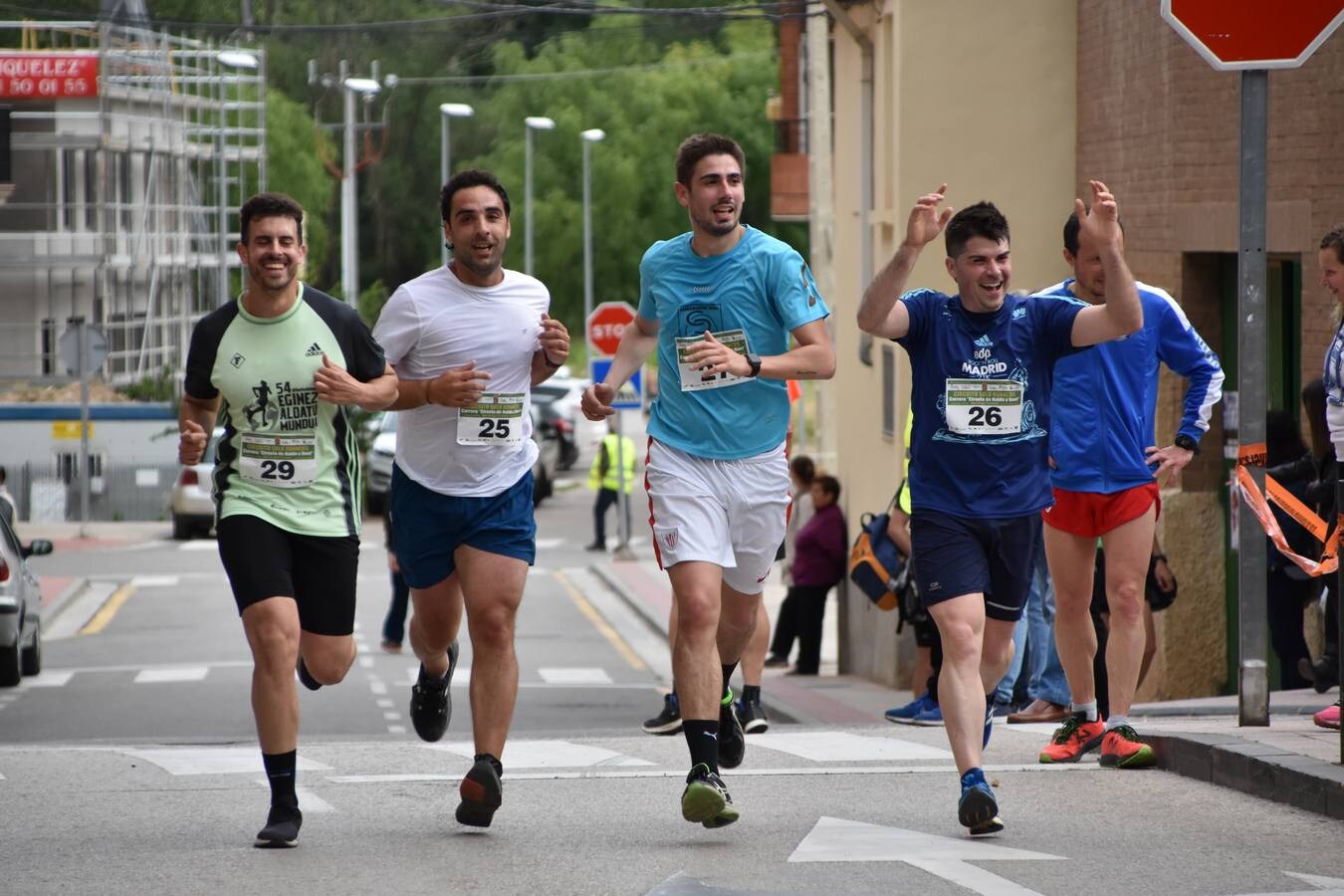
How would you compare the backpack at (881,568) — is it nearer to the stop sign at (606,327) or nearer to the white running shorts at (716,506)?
the white running shorts at (716,506)

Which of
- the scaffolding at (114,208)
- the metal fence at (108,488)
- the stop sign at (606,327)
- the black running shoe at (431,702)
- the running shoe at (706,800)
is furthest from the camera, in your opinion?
the scaffolding at (114,208)

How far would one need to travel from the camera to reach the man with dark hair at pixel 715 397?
733 cm

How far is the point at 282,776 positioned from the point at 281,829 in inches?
7.1

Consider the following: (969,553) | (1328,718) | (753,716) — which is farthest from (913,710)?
(969,553)

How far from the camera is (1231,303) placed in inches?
575

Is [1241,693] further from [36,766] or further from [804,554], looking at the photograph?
[804,554]

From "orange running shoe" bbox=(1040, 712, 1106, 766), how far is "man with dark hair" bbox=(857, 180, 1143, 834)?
4.71 feet

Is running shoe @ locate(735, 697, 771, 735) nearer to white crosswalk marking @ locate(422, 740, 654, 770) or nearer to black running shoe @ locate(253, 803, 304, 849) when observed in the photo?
white crosswalk marking @ locate(422, 740, 654, 770)

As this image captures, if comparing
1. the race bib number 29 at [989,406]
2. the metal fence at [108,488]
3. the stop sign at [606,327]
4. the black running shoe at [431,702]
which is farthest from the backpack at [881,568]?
the metal fence at [108,488]

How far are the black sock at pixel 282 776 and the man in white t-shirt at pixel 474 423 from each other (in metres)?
0.63

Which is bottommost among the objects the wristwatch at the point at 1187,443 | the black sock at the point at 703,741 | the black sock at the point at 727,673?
the black sock at the point at 703,741

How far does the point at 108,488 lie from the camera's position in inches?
1624

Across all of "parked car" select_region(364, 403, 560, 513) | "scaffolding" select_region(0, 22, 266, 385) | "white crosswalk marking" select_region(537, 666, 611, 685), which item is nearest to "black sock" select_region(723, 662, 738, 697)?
"white crosswalk marking" select_region(537, 666, 611, 685)

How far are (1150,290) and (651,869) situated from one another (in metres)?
3.33
